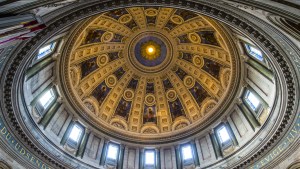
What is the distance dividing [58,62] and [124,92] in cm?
1040

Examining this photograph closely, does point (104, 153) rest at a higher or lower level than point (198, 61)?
lower

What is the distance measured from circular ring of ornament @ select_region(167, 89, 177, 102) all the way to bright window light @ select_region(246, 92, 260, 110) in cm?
1042

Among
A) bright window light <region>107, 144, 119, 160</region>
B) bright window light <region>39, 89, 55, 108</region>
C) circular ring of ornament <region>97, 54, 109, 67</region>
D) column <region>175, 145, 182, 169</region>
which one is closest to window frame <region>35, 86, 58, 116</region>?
bright window light <region>39, 89, 55, 108</region>

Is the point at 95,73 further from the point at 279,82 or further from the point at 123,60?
the point at 279,82

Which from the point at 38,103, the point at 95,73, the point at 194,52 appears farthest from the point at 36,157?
the point at 194,52

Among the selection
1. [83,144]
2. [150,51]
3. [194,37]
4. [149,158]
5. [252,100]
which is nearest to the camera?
[252,100]

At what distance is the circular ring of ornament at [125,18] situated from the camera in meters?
28.3

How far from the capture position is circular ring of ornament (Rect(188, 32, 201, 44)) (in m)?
28.7

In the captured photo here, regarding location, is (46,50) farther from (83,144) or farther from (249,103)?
(249,103)

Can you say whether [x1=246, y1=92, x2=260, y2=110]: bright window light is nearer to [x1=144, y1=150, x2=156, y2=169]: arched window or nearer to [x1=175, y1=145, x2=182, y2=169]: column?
[x1=175, y1=145, x2=182, y2=169]: column

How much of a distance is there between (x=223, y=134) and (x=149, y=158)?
24.1ft

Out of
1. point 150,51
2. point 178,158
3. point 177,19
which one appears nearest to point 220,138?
point 178,158

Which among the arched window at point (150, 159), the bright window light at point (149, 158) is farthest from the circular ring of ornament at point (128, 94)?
the bright window light at point (149, 158)

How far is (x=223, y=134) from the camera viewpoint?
2430cm
